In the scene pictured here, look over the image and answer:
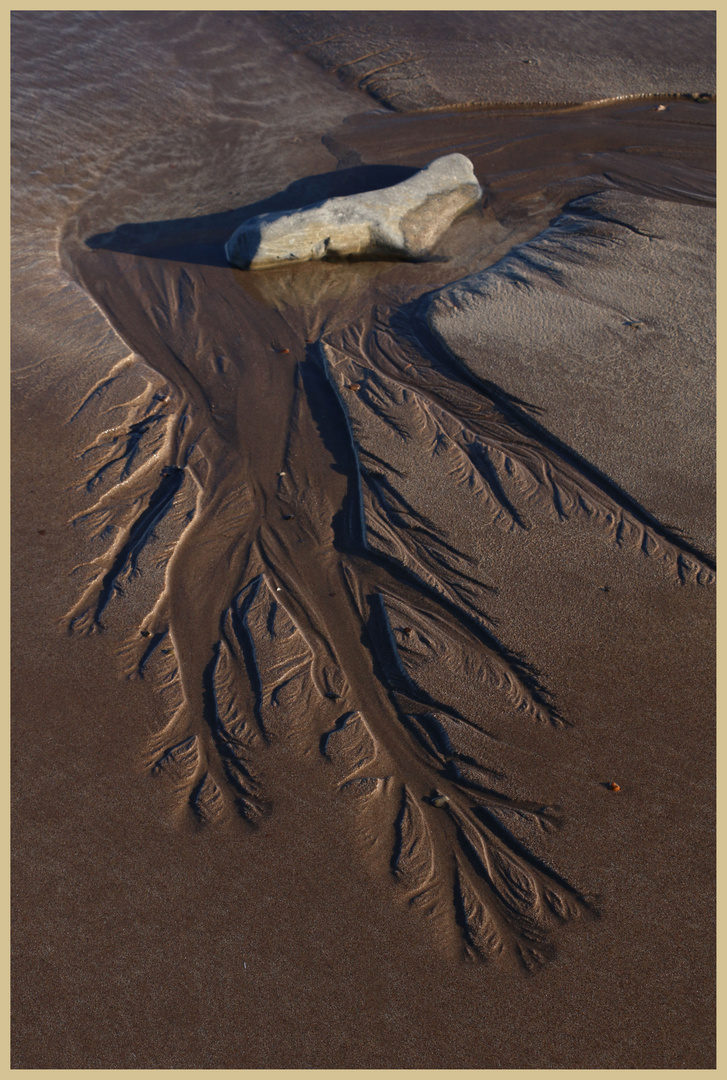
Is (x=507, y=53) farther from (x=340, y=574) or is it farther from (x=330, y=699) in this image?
(x=330, y=699)

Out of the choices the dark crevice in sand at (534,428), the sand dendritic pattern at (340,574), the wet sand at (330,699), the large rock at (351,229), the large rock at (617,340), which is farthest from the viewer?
the large rock at (351,229)

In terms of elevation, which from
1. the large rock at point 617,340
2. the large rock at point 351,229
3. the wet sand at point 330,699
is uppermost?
the large rock at point 351,229

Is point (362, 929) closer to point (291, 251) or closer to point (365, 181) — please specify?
point (291, 251)

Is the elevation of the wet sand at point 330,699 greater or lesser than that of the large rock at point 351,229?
lesser

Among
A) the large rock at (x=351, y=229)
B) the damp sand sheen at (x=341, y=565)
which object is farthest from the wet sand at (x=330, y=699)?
the large rock at (x=351, y=229)

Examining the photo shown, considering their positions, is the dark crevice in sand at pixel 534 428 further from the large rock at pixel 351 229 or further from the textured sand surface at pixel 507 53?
the textured sand surface at pixel 507 53

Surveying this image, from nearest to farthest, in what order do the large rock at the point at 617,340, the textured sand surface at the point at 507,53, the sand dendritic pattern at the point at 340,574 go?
the sand dendritic pattern at the point at 340,574 < the large rock at the point at 617,340 < the textured sand surface at the point at 507,53

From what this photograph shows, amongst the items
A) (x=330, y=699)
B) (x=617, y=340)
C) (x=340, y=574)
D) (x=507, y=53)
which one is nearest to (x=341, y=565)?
(x=340, y=574)
